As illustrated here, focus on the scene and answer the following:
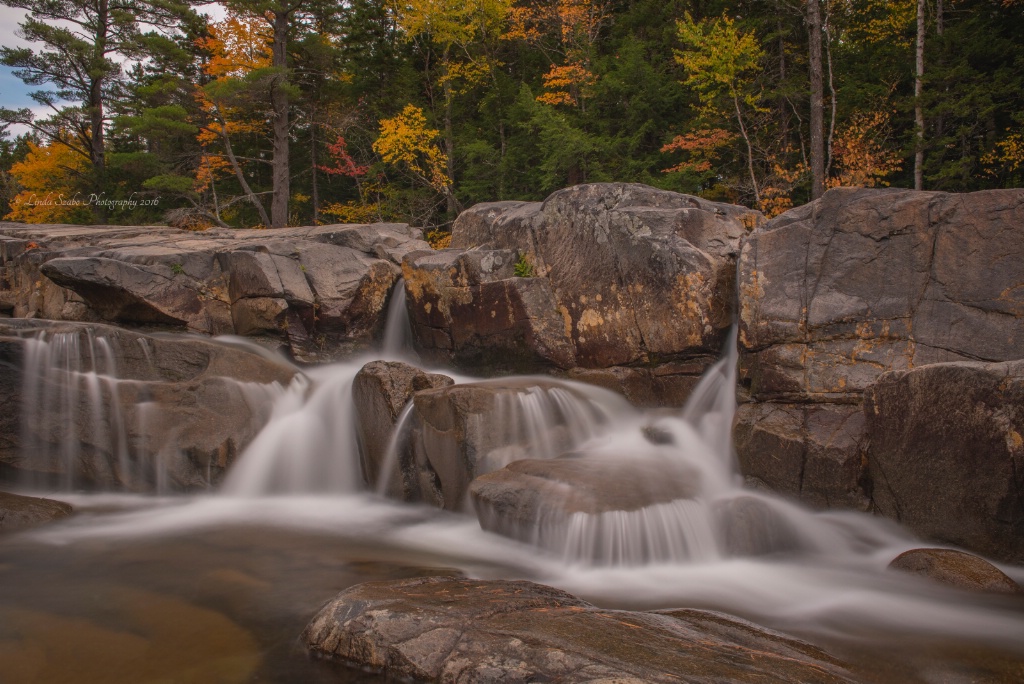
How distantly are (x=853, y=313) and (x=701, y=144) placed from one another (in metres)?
12.0

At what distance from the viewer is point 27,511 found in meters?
7.32

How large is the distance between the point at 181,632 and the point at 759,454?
20.3 feet

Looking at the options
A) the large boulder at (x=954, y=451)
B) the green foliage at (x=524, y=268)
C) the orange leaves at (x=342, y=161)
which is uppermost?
the orange leaves at (x=342, y=161)

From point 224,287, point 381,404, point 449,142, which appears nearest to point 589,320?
point 381,404

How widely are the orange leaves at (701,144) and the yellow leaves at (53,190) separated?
64.9 ft

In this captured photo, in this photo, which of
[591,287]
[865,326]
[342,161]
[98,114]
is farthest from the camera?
[342,161]

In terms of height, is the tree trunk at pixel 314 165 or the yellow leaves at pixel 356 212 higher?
the tree trunk at pixel 314 165

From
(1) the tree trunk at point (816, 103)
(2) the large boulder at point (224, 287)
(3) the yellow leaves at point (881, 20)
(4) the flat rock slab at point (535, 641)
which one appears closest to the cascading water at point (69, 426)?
(2) the large boulder at point (224, 287)

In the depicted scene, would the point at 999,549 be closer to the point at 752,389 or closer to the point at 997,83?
the point at 752,389

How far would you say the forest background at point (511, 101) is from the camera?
16.1 m

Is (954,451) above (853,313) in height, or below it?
below

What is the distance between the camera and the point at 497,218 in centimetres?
1201

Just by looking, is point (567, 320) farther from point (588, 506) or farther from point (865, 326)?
point (588, 506)

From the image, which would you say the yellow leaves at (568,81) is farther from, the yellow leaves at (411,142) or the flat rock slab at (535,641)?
the flat rock slab at (535,641)
